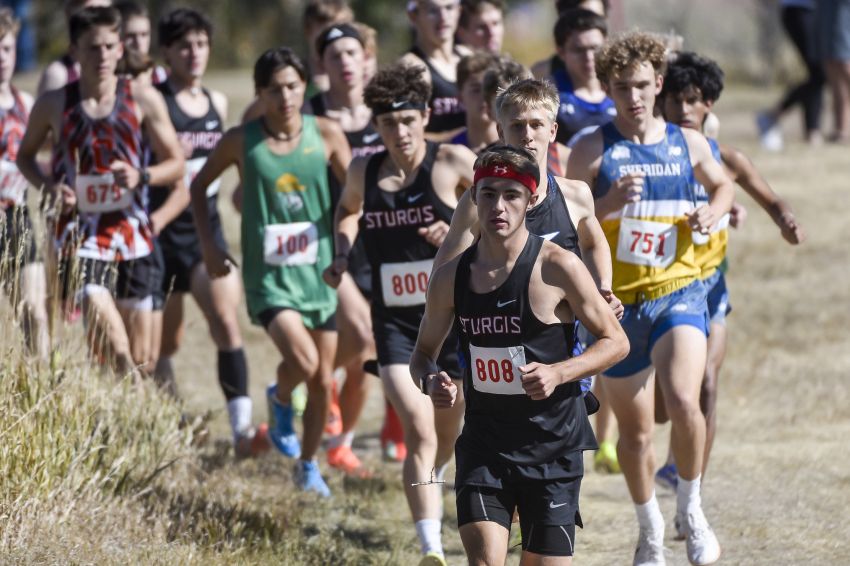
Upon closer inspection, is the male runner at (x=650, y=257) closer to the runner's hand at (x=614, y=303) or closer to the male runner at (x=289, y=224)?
the runner's hand at (x=614, y=303)

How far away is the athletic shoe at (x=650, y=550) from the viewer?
5703mm

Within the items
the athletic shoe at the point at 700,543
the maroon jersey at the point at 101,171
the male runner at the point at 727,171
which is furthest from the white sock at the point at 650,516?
the maroon jersey at the point at 101,171

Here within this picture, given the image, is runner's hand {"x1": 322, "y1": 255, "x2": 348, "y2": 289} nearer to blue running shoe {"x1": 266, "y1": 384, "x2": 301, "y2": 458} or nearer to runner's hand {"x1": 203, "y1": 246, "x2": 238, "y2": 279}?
runner's hand {"x1": 203, "y1": 246, "x2": 238, "y2": 279}

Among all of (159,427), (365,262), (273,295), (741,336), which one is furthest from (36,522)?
(741,336)

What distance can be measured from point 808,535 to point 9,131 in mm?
4637

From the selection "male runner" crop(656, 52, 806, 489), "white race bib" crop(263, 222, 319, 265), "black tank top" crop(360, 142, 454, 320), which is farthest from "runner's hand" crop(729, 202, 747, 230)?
"white race bib" crop(263, 222, 319, 265)

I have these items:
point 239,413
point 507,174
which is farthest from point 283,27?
point 507,174

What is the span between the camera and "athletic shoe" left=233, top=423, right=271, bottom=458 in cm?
778

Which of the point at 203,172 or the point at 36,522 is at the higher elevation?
the point at 203,172

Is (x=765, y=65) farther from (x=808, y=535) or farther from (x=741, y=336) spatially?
(x=808, y=535)

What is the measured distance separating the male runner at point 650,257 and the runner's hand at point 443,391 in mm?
1545

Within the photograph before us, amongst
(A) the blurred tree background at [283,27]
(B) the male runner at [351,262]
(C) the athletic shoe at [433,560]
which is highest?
(A) the blurred tree background at [283,27]

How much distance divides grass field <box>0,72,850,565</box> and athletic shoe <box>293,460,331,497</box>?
7cm

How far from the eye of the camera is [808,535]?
630 centimetres
